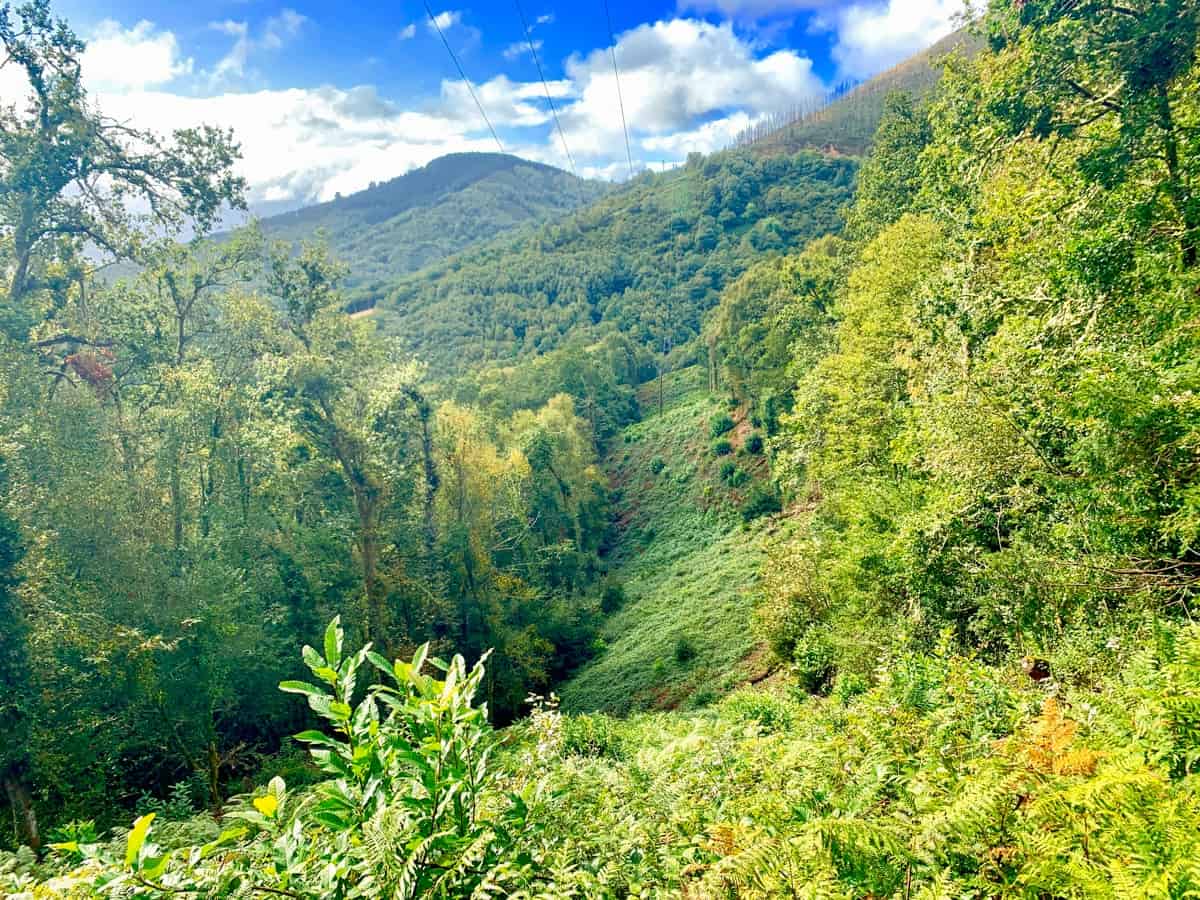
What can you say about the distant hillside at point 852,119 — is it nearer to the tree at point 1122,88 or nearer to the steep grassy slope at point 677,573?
the steep grassy slope at point 677,573

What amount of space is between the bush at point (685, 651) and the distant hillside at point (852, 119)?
9594 centimetres

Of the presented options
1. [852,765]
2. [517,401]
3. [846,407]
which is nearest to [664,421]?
[517,401]

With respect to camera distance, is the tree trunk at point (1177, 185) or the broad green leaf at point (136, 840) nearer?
the broad green leaf at point (136, 840)

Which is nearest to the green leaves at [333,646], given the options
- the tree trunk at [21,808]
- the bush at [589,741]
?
the bush at [589,741]

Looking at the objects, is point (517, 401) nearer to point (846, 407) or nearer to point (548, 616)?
point (548, 616)

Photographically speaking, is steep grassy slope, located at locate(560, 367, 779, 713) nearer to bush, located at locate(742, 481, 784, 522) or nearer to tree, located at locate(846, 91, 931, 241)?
bush, located at locate(742, 481, 784, 522)

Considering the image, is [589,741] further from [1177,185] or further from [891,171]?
[891,171]

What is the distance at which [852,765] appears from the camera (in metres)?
3.63

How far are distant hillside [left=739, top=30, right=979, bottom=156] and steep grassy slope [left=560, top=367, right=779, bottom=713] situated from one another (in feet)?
241

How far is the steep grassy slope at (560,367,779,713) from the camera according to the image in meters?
23.0

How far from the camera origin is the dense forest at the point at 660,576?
95.3 inches

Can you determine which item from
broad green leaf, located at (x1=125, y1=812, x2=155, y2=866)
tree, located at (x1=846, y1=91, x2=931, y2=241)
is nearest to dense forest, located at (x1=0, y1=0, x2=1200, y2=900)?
broad green leaf, located at (x1=125, y1=812, x2=155, y2=866)

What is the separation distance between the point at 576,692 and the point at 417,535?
9153mm

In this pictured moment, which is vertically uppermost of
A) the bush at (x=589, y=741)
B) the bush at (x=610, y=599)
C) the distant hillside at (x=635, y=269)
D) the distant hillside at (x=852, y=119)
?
the distant hillside at (x=852, y=119)
